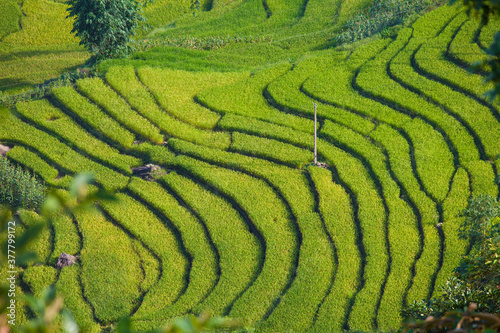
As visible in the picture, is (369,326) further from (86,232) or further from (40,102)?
Result: (40,102)

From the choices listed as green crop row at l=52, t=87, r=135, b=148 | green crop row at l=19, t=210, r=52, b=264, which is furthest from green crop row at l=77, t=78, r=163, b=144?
green crop row at l=19, t=210, r=52, b=264

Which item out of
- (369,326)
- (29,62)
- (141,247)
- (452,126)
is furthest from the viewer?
(29,62)

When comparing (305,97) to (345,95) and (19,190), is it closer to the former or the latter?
(345,95)

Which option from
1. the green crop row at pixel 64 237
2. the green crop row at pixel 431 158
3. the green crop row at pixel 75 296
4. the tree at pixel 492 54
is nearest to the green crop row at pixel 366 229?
the green crop row at pixel 431 158

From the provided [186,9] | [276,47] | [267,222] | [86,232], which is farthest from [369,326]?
[186,9]

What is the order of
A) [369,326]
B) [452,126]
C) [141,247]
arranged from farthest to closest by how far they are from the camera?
[452,126]
[141,247]
[369,326]

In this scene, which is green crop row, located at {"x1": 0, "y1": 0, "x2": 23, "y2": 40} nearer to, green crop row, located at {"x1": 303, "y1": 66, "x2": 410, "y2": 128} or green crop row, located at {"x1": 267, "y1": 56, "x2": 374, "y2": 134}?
green crop row, located at {"x1": 267, "y1": 56, "x2": 374, "y2": 134}

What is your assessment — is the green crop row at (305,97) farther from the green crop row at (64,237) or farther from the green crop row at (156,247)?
the green crop row at (64,237)
